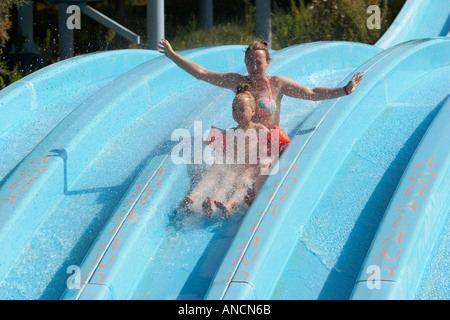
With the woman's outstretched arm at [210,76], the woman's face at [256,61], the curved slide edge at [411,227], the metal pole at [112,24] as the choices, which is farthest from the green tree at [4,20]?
the curved slide edge at [411,227]

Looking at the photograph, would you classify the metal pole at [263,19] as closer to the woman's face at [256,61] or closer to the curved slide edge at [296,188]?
the curved slide edge at [296,188]

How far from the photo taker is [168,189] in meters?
4.08

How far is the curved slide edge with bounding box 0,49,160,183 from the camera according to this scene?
16.3ft

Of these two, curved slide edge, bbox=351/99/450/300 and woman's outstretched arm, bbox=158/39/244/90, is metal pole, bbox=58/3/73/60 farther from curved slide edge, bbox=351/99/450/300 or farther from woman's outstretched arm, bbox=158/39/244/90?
curved slide edge, bbox=351/99/450/300

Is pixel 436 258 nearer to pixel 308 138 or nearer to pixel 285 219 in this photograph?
pixel 285 219

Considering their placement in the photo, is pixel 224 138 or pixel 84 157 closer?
pixel 224 138

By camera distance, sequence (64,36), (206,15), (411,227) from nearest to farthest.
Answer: (411,227) < (64,36) < (206,15)

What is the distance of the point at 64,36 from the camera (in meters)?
9.88

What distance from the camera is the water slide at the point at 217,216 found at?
3449 mm

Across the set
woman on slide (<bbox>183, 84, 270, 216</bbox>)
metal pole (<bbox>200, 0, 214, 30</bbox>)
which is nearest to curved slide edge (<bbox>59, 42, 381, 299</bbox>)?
woman on slide (<bbox>183, 84, 270, 216</bbox>)

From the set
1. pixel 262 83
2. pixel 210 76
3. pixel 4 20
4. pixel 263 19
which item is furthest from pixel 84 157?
pixel 263 19

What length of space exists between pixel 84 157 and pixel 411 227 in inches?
90.4

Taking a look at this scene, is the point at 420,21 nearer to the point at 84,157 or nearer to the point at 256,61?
the point at 256,61

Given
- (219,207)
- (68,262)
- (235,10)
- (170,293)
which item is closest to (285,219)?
(219,207)
